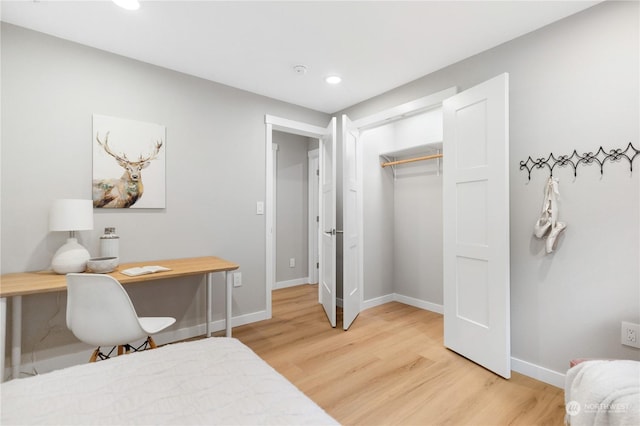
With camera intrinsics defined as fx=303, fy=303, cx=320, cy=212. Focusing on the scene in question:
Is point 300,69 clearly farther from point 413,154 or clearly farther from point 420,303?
point 420,303

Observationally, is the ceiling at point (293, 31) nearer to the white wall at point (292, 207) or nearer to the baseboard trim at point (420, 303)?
the white wall at point (292, 207)

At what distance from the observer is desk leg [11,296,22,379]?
6.15 feet

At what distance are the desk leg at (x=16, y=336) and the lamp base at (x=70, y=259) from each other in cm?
29

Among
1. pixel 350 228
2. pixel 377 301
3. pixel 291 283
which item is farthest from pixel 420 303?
pixel 291 283

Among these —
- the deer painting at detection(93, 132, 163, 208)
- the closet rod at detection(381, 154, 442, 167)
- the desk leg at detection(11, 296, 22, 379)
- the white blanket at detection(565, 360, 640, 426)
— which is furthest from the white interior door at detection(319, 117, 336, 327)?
the desk leg at detection(11, 296, 22, 379)

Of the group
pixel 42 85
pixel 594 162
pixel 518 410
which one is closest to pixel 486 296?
pixel 518 410

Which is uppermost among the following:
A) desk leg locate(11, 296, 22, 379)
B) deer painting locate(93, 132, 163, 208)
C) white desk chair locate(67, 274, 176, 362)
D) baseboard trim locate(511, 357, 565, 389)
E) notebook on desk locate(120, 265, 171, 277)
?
deer painting locate(93, 132, 163, 208)

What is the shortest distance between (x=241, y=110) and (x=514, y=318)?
301 cm

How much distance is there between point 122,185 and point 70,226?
1.81 ft

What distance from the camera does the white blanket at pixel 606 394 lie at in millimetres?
1069

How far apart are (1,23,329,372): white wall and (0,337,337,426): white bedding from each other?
1583 mm

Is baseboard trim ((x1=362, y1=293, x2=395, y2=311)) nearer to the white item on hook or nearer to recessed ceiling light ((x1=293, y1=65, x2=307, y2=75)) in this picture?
the white item on hook

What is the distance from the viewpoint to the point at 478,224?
226 centimetres

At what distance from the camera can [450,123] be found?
8.12 ft
